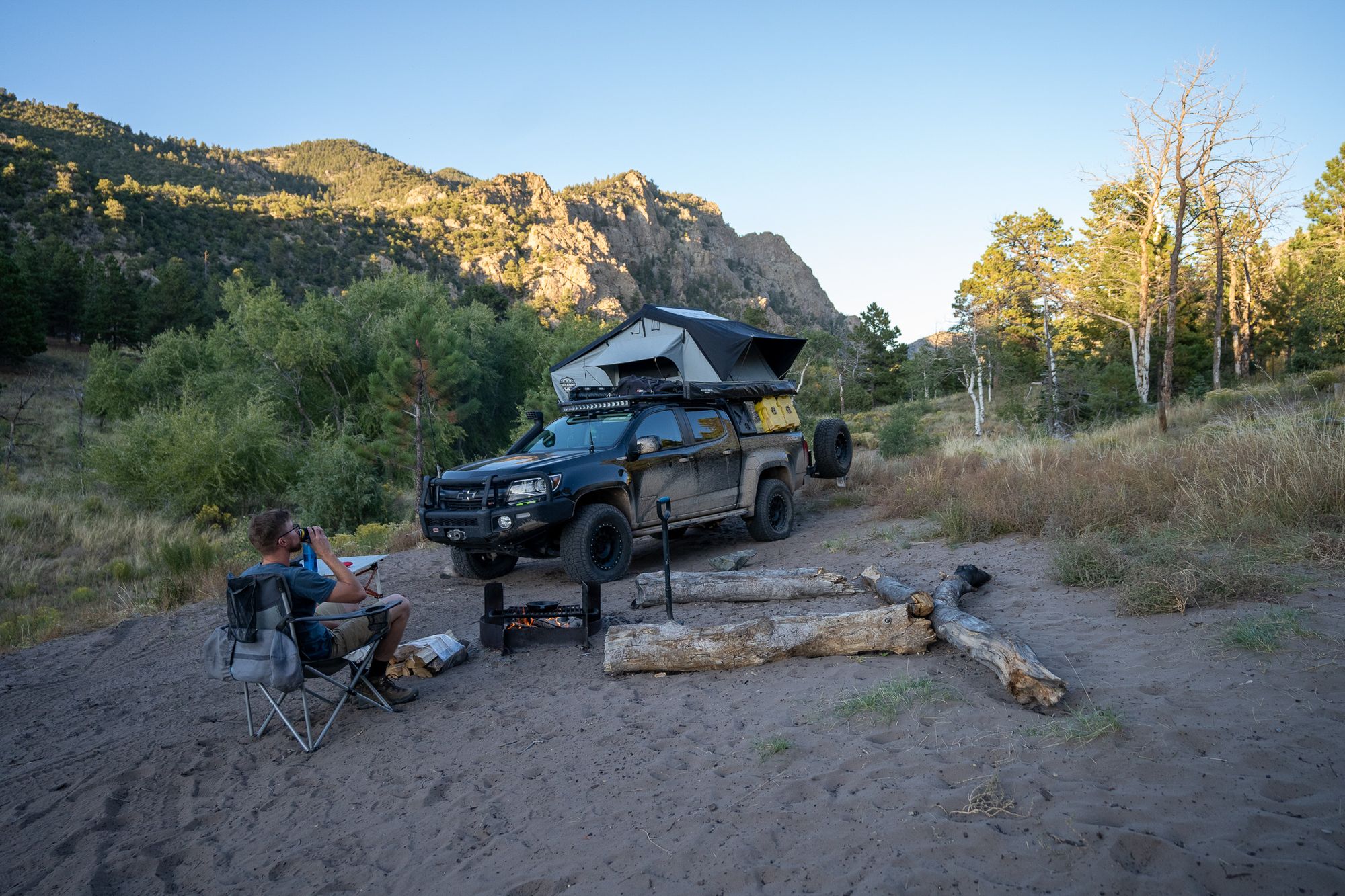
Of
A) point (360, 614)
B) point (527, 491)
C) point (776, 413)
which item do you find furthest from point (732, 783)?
point (776, 413)

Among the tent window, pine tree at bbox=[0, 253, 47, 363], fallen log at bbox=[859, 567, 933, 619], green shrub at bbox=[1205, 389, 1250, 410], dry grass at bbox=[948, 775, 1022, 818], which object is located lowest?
dry grass at bbox=[948, 775, 1022, 818]

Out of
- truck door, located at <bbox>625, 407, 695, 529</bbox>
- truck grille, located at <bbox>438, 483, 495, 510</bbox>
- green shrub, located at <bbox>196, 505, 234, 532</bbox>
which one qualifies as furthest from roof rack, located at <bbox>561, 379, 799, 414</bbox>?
green shrub, located at <bbox>196, 505, 234, 532</bbox>

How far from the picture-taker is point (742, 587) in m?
6.80

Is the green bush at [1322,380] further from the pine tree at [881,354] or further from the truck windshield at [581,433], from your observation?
the pine tree at [881,354]

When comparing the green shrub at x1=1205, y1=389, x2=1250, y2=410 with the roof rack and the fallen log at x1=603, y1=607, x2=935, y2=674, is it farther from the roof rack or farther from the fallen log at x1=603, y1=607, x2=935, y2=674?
the fallen log at x1=603, y1=607, x2=935, y2=674

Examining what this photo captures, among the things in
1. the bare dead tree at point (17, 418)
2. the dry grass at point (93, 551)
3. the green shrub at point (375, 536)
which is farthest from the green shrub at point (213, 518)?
the bare dead tree at point (17, 418)

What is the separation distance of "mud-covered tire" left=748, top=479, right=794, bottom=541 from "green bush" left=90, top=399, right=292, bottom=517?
1518 centimetres

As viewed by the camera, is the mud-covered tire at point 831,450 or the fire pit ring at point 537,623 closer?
the fire pit ring at point 537,623

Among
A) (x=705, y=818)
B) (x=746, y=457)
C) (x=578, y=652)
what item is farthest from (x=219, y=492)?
(x=705, y=818)

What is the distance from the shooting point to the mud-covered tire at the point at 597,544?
24.8ft

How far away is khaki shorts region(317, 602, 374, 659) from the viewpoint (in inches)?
178

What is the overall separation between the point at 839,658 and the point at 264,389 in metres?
23.6

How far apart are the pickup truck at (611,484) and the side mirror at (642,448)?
0.03 ft

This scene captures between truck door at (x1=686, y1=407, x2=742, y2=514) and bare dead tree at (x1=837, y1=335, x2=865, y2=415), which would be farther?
bare dead tree at (x1=837, y1=335, x2=865, y2=415)
